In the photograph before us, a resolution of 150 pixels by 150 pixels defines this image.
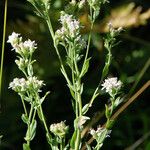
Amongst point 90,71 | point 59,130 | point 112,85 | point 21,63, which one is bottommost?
point 59,130

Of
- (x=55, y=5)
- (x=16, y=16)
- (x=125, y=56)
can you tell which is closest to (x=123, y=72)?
(x=125, y=56)

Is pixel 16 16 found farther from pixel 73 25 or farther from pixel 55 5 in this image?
pixel 73 25

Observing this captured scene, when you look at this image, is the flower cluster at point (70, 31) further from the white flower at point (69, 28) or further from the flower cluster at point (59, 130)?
the flower cluster at point (59, 130)

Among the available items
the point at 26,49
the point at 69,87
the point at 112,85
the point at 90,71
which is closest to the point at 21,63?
the point at 26,49

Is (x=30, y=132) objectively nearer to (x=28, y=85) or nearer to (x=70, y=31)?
(x=28, y=85)

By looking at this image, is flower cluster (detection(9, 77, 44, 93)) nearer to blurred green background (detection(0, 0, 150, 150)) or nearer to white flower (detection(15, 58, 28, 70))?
white flower (detection(15, 58, 28, 70))

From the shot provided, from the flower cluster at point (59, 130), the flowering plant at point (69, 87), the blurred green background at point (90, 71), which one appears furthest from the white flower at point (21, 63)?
the blurred green background at point (90, 71)

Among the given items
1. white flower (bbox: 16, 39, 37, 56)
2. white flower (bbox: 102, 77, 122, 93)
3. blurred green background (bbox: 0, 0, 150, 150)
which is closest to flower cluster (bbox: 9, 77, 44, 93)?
white flower (bbox: 16, 39, 37, 56)

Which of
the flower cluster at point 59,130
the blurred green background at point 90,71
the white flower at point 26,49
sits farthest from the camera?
the blurred green background at point 90,71

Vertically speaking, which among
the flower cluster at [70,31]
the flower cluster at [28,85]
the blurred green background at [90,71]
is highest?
the blurred green background at [90,71]
